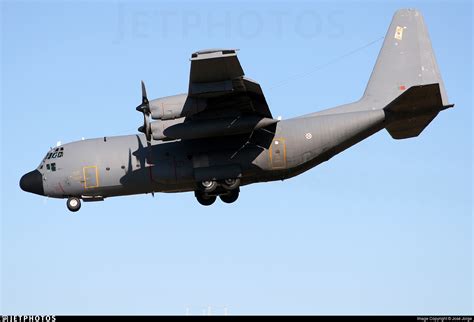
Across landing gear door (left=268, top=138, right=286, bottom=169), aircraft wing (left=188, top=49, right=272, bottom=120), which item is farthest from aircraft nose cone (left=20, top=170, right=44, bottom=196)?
landing gear door (left=268, top=138, right=286, bottom=169)

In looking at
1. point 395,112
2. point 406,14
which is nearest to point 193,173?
point 395,112

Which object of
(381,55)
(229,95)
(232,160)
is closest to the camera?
(229,95)

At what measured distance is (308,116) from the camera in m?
34.8

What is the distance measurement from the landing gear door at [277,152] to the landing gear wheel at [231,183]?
1.42 m

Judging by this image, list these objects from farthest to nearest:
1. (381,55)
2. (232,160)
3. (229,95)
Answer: (381,55) < (232,160) < (229,95)

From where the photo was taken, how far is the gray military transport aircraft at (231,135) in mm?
32562

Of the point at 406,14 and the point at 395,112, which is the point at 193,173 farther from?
the point at 406,14

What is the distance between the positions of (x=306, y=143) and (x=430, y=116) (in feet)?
15.0

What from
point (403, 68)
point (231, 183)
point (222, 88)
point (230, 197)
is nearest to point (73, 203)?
point (230, 197)

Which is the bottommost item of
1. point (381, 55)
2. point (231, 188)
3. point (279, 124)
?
point (231, 188)

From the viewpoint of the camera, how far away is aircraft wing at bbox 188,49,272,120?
97.3ft

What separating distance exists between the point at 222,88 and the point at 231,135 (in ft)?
10.6

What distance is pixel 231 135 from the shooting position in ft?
111

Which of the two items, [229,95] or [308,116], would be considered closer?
[229,95]
